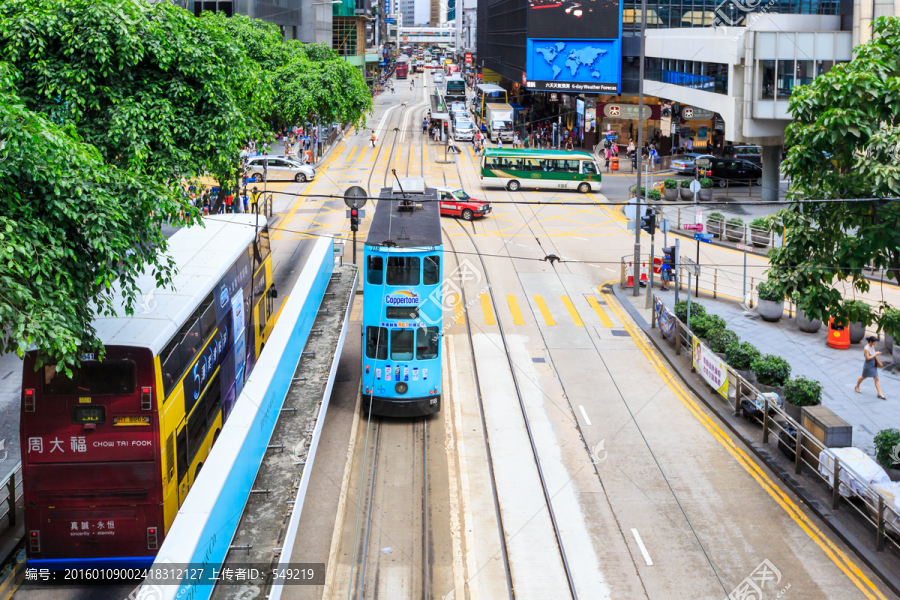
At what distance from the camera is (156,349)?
11.2m

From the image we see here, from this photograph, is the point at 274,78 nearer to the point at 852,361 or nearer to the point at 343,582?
the point at 852,361

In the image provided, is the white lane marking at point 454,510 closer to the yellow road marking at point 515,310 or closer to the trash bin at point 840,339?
the yellow road marking at point 515,310

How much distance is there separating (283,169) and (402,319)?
108 ft

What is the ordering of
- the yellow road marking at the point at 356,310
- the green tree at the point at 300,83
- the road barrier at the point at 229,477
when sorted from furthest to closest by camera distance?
the green tree at the point at 300,83 < the yellow road marking at the point at 356,310 < the road barrier at the point at 229,477

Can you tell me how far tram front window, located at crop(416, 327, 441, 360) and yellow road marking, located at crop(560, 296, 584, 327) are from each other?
883 cm

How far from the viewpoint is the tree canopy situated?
9.89m

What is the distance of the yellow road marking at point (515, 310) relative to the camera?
25.9 metres

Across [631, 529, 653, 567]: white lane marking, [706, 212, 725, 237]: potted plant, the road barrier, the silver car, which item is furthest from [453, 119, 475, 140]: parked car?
[631, 529, 653, 567]: white lane marking

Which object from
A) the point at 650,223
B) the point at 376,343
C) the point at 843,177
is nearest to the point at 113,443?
the point at 376,343

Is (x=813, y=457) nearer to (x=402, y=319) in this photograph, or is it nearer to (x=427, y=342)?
(x=427, y=342)

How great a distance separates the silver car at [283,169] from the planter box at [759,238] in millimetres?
24303

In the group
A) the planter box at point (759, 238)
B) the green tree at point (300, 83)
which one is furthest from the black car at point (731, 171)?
the green tree at point (300, 83)

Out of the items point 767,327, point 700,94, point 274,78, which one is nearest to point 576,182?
point 700,94

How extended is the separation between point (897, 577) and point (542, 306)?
1554cm
